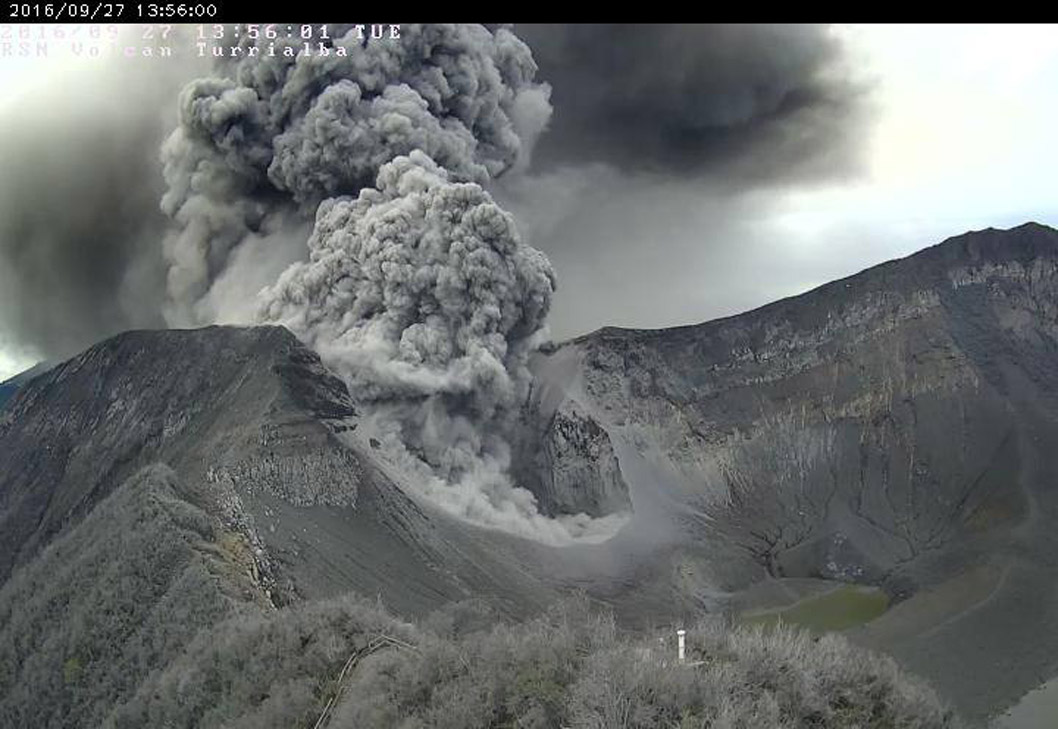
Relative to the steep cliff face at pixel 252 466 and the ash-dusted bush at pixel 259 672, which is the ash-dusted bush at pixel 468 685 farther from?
the steep cliff face at pixel 252 466

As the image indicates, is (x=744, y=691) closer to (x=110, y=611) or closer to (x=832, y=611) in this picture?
(x=110, y=611)

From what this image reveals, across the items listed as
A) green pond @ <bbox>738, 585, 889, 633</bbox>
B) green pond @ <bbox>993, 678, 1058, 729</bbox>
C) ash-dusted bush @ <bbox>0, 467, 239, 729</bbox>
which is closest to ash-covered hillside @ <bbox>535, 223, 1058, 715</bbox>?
green pond @ <bbox>738, 585, 889, 633</bbox>

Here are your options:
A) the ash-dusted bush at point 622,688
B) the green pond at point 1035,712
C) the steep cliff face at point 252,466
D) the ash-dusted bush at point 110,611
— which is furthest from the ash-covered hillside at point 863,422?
the ash-dusted bush at point 110,611

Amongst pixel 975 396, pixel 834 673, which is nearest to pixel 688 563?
pixel 975 396

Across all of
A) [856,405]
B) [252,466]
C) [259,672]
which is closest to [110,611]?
[259,672]

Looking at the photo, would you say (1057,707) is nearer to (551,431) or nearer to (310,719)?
(310,719)

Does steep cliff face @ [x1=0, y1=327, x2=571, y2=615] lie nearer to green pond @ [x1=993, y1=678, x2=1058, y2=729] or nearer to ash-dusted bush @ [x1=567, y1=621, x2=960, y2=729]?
ash-dusted bush @ [x1=567, y1=621, x2=960, y2=729]

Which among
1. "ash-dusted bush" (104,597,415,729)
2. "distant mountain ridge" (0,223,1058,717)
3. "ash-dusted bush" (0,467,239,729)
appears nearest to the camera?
"ash-dusted bush" (104,597,415,729)
